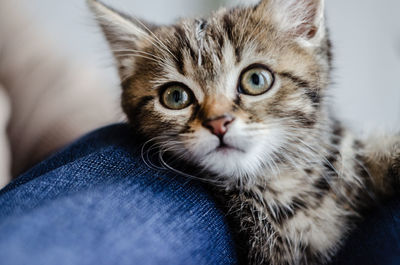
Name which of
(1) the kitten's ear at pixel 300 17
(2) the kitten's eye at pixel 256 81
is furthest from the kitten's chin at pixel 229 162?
(1) the kitten's ear at pixel 300 17

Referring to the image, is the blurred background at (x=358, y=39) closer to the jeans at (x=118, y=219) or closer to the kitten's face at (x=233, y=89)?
the kitten's face at (x=233, y=89)

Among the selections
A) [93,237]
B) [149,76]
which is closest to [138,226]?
[93,237]

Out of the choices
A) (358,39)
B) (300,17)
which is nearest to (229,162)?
(300,17)

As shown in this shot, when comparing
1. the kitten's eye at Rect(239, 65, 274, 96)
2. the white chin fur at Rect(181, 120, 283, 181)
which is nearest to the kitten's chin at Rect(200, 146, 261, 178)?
the white chin fur at Rect(181, 120, 283, 181)

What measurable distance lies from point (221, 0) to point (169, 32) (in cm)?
158

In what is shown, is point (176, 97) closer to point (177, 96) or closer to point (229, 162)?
point (177, 96)

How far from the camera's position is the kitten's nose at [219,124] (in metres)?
0.65

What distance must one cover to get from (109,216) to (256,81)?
420 mm

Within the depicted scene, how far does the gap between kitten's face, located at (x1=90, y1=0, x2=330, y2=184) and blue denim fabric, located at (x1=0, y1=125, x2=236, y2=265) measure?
9 centimetres

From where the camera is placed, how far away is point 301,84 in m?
0.74

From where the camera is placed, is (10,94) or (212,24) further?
(10,94)

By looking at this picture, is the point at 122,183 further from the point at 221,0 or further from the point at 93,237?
the point at 221,0

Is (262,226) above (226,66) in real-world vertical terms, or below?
below

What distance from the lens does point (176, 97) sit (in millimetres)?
757
